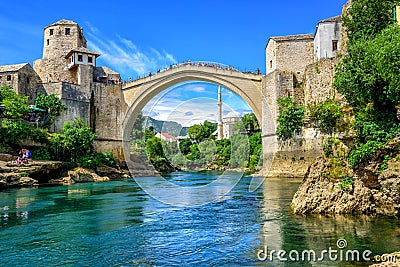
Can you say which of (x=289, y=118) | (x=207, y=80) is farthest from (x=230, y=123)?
(x=207, y=80)

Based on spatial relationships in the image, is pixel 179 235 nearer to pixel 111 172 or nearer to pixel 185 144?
pixel 185 144

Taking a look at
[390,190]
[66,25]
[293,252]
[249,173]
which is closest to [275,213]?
[390,190]

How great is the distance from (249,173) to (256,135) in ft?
22.5

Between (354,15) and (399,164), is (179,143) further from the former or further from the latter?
(354,15)

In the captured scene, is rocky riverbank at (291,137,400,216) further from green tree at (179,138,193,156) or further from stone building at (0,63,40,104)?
stone building at (0,63,40,104)

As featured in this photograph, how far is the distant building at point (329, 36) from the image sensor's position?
2638cm

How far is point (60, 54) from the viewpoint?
36469 mm

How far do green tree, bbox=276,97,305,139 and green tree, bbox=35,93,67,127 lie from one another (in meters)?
16.8

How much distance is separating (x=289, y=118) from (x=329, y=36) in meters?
6.02

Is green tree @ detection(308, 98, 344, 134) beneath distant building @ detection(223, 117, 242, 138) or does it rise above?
above

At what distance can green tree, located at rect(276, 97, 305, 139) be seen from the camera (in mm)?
26594

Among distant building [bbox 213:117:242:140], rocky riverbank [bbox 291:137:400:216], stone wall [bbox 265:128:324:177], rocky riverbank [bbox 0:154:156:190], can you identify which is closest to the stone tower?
rocky riverbank [bbox 0:154:156:190]

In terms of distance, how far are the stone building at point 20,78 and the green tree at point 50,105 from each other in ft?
3.49

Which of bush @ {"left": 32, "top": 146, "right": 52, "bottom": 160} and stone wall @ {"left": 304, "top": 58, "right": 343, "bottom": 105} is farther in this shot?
bush @ {"left": 32, "top": 146, "right": 52, "bottom": 160}
